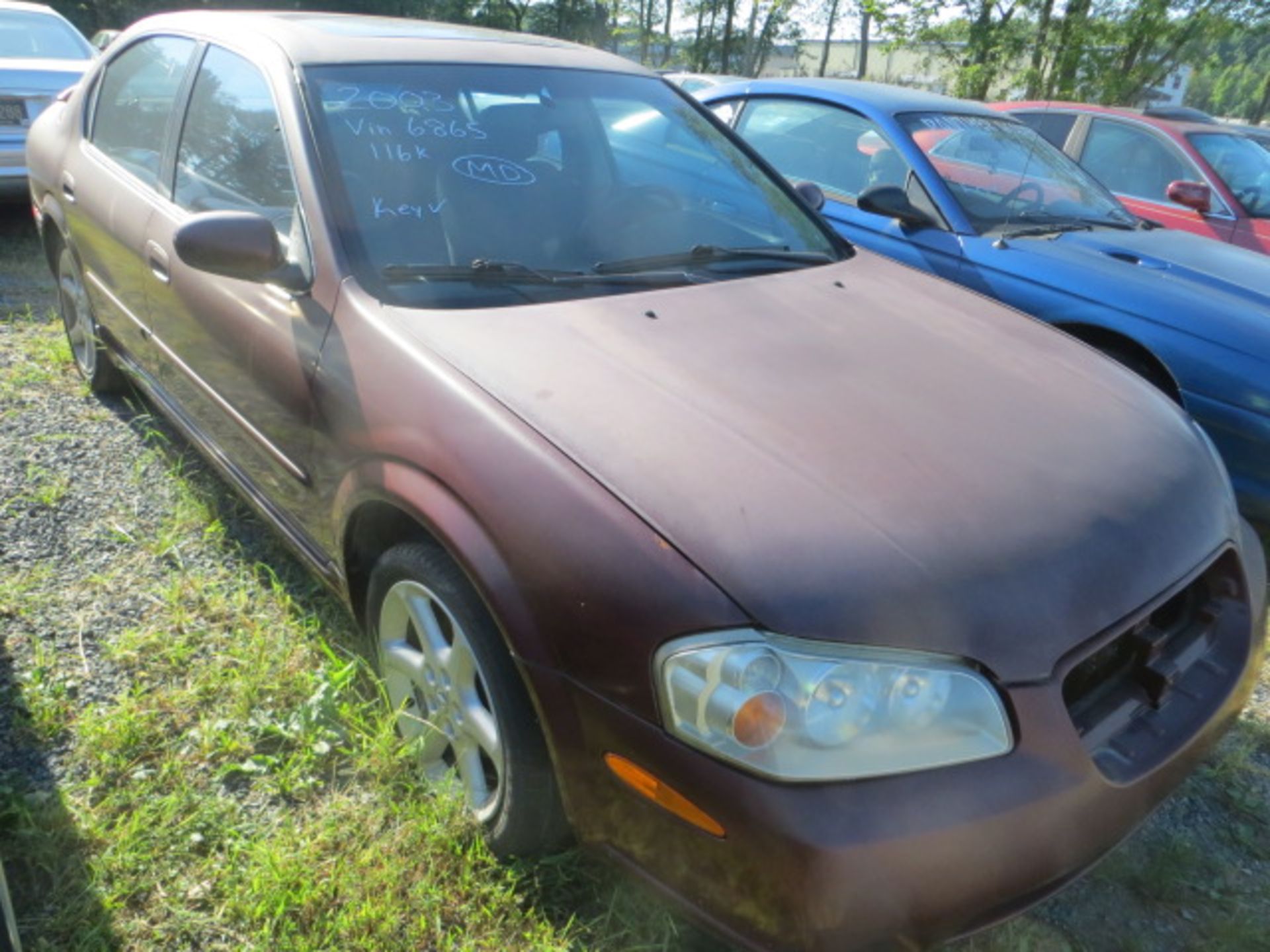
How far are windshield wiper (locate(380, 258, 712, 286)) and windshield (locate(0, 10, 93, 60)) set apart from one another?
6.02 m

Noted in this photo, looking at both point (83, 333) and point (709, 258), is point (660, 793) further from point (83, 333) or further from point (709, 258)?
point (83, 333)

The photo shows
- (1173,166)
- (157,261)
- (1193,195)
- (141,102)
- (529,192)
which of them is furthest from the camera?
(1173,166)

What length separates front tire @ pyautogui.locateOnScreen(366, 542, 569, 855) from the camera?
1689mm

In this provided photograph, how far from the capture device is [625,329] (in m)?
1.96

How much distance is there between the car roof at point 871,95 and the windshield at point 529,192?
1687 millimetres

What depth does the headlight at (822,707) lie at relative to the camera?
133 cm

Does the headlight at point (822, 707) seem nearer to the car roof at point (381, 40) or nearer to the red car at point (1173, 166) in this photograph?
the car roof at point (381, 40)

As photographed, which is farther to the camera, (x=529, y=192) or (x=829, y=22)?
(x=829, y=22)

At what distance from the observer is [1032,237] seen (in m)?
3.80

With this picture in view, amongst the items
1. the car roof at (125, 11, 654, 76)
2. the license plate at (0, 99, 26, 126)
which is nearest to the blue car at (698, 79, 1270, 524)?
the car roof at (125, 11, 654, 76)

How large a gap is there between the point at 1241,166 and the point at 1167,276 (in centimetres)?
312

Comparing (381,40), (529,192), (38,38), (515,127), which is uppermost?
(381,40)

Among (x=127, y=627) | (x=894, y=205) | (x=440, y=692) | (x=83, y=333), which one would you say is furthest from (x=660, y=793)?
(x=83, y=333)

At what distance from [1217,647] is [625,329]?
132cm
